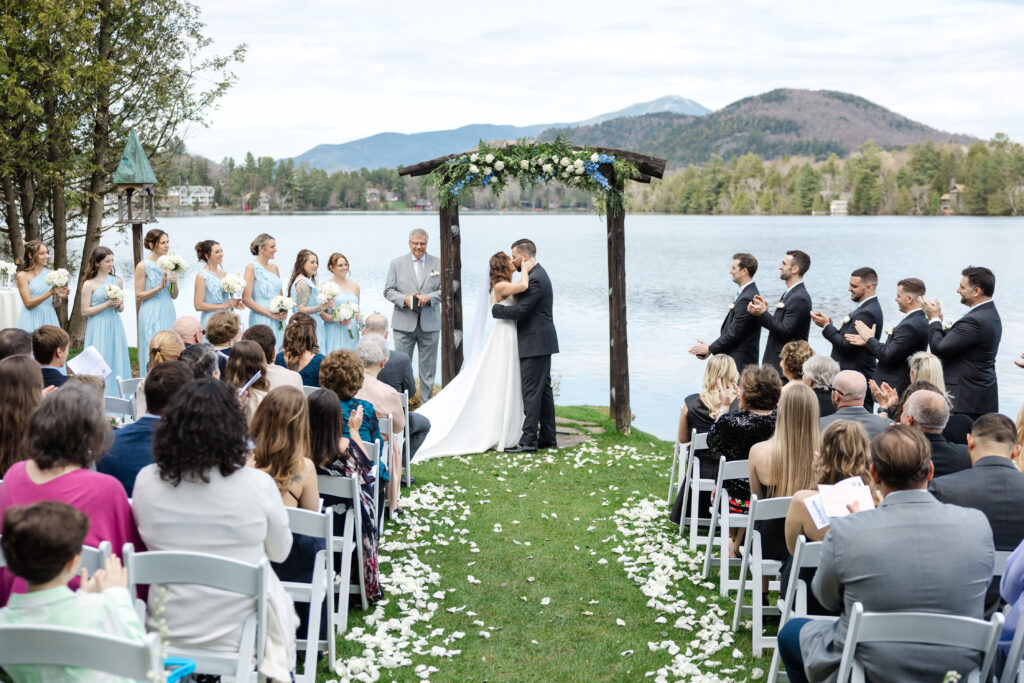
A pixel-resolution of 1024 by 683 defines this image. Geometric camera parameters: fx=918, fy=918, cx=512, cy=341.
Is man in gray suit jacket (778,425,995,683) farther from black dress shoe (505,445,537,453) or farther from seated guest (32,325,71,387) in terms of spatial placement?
black dress shoe (505,445,537,453)

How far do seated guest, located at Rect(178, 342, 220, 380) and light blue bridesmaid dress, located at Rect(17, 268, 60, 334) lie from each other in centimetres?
449

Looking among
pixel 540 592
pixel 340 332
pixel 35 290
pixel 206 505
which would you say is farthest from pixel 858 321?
pixel 35 290

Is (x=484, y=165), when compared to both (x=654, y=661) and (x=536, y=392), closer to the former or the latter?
(x=536, y=392)

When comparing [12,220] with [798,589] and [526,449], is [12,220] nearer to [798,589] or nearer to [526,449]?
[526,449]

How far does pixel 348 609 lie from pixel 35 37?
11.0 m

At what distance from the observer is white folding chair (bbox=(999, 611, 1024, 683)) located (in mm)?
3059

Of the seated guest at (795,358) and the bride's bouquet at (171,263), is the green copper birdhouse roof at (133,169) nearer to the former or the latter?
the bride's bouquet at (171,263)

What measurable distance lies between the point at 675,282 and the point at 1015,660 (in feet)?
112

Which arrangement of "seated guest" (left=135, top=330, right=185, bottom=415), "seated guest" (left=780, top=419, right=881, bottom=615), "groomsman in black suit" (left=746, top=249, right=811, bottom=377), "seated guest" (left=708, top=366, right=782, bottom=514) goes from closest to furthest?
"seated guest" (left=780, top=419, right=881, bottom=615)
"seated guest" (left=708, top=366, right=782, bottom=514)
"seated guest" (left=135, top=330, right=185, bottom=415)
"groomsman in black suit" (left=746, top=249, right=811, bottom=377)

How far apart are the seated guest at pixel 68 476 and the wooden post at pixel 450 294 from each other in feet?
20.7

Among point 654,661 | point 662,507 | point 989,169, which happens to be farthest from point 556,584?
point 989,169

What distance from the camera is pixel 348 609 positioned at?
15.6 feet

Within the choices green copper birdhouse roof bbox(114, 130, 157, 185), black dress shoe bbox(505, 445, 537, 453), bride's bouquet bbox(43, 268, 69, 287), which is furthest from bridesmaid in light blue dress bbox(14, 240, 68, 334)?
black dress shoe bbox(505, 445, 537, 453)

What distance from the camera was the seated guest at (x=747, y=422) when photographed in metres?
5.16
